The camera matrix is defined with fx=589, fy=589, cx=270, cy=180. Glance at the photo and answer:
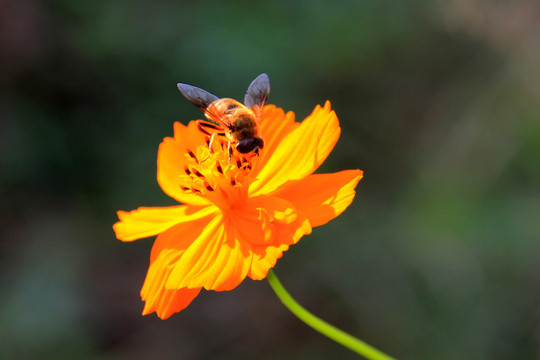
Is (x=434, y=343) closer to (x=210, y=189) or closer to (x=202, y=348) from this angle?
(x=202, y=348)

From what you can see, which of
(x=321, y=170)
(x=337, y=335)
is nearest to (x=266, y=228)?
(x=337, y=335)

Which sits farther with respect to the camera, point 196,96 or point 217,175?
point 196,96

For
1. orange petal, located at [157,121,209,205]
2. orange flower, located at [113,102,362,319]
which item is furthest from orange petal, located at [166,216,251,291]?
orange petal, located at [157,121,209,205]

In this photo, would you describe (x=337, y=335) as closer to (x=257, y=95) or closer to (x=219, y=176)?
(x=219, y=176)

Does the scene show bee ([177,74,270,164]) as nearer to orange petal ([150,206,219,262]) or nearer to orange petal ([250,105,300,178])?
orange petal ([250,105,300,178])

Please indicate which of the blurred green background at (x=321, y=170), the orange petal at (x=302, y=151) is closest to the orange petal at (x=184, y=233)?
the orange petal at (x=302, y=151)

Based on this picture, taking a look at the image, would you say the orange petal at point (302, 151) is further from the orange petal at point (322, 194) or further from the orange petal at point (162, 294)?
the orange petal at point (162, 294)

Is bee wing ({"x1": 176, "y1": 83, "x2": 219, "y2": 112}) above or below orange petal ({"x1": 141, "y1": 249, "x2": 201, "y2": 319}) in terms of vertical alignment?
above
